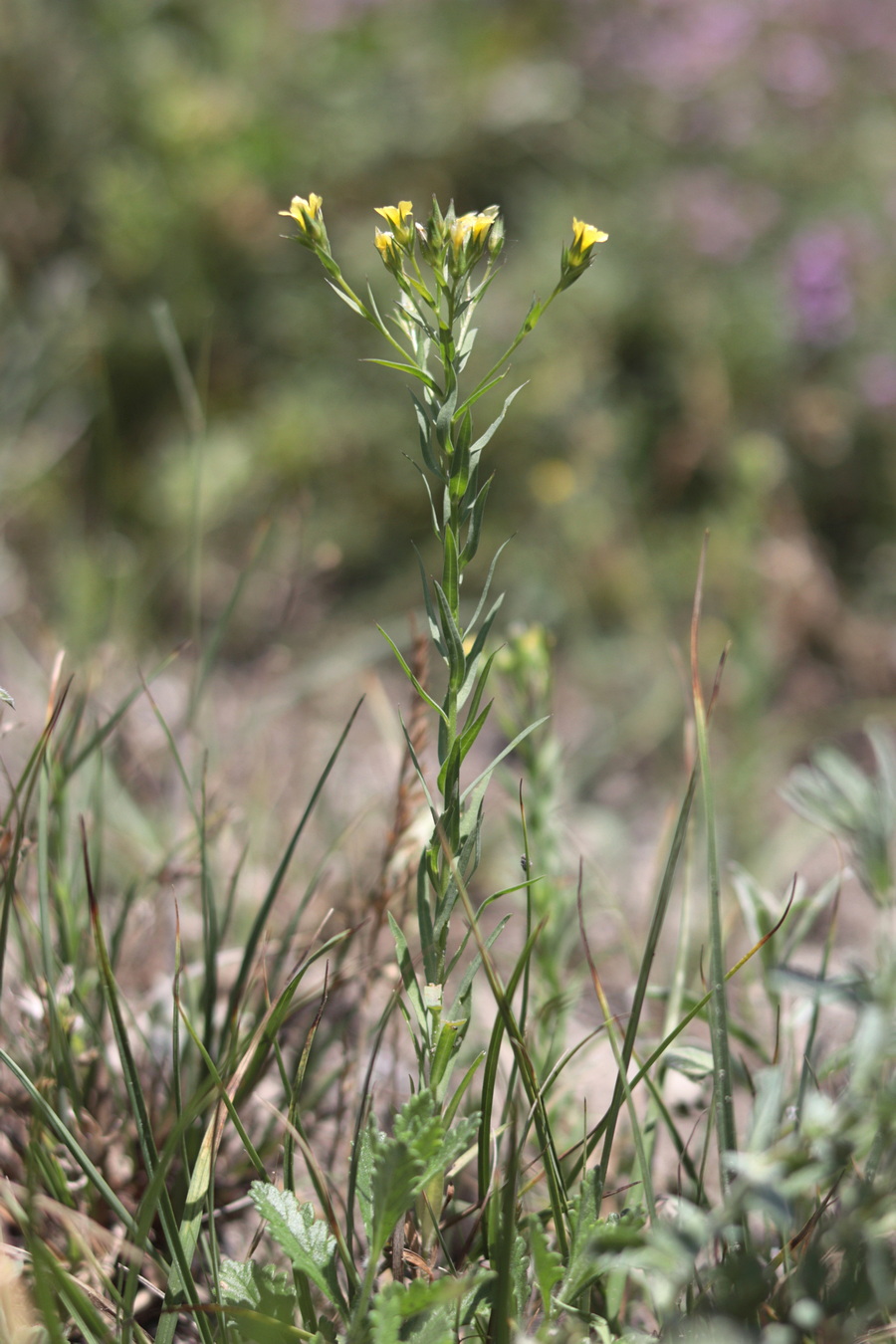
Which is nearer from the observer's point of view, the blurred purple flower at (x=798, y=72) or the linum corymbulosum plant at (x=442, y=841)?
the linum corymbulosum plant at (x=442, y=841)

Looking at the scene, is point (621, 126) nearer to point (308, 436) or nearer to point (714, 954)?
point (308, 436)

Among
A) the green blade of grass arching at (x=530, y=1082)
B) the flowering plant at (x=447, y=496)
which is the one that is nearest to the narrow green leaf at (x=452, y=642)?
the flowering plant at (x=447, y=496)

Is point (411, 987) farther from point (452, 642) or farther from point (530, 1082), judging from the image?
point (452, 642)

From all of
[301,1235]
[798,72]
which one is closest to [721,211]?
[798,72]

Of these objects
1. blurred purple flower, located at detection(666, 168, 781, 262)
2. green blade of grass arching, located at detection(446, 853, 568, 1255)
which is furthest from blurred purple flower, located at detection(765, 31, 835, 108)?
green blade of grass arching, located at detection(446, 853, 568, 1255)

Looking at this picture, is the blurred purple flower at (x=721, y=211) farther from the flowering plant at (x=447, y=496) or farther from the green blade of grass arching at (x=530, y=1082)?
the green blade of grass arching at (x=530, y=1082)

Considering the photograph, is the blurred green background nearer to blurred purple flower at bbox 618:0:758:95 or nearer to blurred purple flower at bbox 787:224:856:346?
blurred purple flower at bbox 787:224:856:346

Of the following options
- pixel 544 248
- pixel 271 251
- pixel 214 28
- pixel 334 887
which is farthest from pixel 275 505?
pixel 214 28
